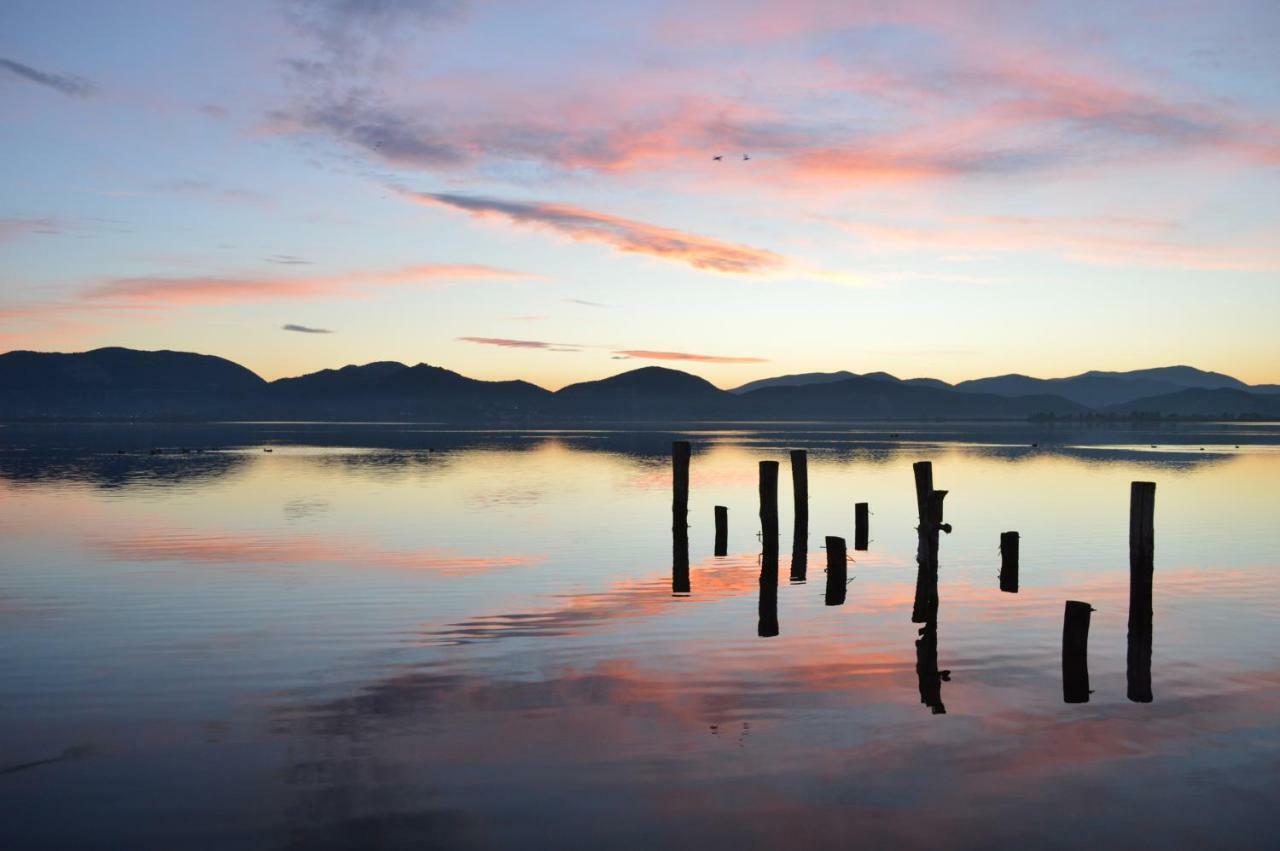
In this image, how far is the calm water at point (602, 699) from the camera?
10219mm

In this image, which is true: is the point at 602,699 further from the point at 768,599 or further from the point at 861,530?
the point at 861,530

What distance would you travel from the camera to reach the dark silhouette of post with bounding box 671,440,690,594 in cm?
2439

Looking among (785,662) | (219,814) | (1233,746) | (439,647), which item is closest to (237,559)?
(439,647)

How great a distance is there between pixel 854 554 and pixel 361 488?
1224 inches

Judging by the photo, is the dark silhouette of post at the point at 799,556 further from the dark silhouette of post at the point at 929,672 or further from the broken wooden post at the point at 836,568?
the dark silhouette of post at the point at 929,672

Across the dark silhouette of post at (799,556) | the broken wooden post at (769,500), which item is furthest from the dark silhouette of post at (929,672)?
the dark silhouette of post at (799,556)

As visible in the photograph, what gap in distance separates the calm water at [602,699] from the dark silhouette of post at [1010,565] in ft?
2.57

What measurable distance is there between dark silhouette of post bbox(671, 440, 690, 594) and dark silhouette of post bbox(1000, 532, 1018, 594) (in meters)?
7.06

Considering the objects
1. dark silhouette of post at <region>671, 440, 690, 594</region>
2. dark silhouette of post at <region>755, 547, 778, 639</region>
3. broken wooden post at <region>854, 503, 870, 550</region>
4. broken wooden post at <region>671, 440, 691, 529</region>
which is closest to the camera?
dark silhouette of post at <region>755, 547, 778, 639</region>

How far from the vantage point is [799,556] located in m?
27.5

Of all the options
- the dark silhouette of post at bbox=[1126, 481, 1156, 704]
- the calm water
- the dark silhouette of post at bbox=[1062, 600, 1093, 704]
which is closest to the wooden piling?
the calm water

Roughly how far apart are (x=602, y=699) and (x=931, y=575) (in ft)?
23.3

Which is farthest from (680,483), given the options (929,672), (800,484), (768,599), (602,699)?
(602,699)

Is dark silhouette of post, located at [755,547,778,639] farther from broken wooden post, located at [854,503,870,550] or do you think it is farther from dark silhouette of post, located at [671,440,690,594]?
broken wooden post, located at [854,503,870,550]
